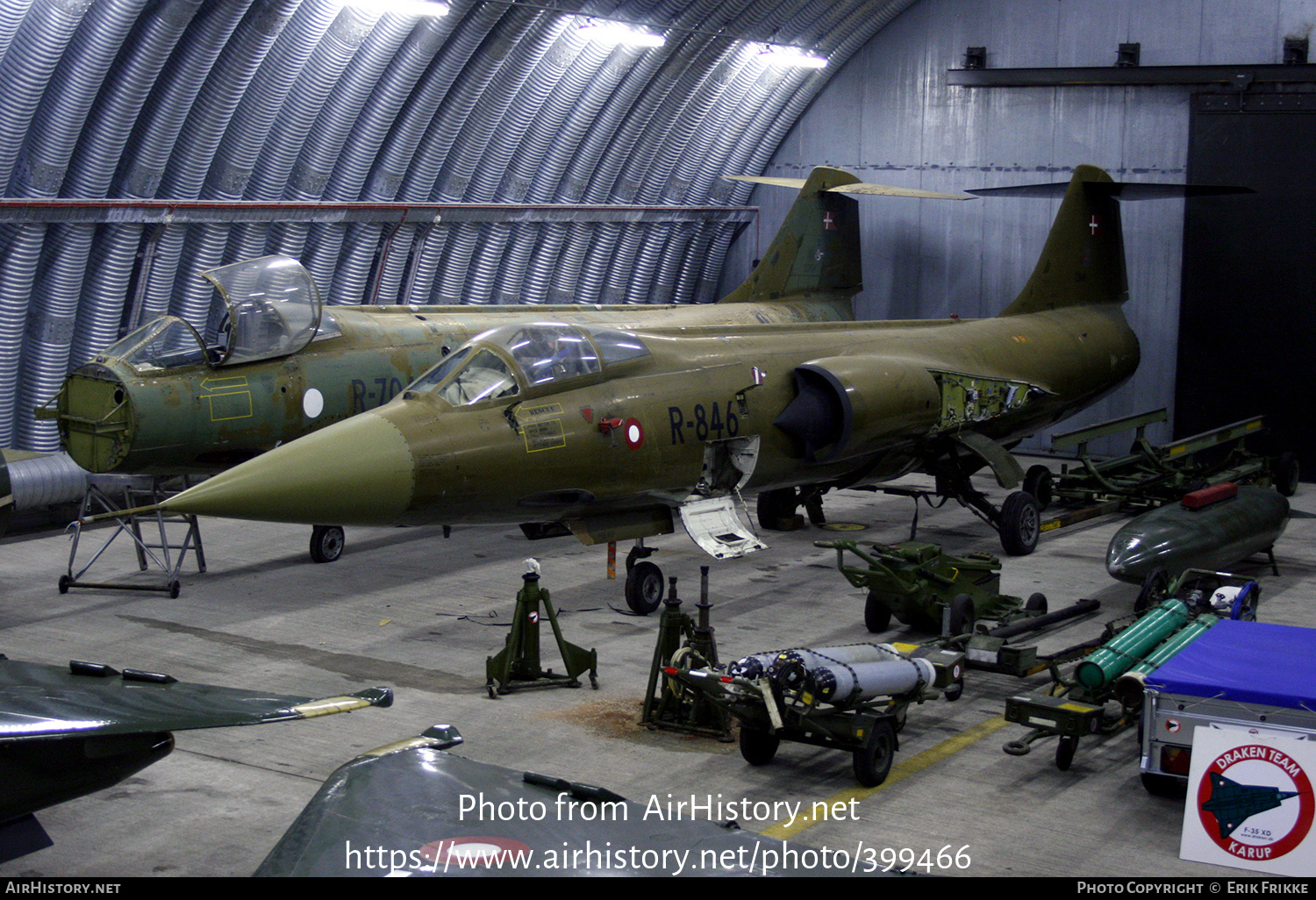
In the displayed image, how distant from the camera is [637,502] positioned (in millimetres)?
10562

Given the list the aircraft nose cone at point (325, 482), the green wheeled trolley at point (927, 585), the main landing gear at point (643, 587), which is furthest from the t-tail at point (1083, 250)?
the aircraft nose cone at point (325, 482)

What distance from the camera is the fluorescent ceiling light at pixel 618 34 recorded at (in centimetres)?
1705

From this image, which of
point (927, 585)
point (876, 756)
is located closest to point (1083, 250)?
point (927, 585)

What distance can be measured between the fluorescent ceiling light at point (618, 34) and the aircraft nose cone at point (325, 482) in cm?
942

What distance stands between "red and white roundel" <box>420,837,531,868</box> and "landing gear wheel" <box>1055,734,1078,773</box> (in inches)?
177

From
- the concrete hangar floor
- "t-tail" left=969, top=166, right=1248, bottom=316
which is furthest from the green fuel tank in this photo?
"t-tail" left=969, top=166, right=1248, bottom=316

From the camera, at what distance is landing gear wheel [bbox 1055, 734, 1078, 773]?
7.51m

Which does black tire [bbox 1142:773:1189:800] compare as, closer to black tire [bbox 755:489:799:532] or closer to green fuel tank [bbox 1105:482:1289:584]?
green fuel tank [bbox 1105:482:1289:584]

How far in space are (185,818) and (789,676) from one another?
10.9 ft

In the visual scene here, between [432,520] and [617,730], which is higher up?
[432,520]

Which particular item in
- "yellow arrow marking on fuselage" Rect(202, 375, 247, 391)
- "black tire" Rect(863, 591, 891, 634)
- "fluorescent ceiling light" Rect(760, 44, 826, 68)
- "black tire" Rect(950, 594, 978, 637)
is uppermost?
"fluorescent ceiling light" Rect(760, 44, 826, 68)

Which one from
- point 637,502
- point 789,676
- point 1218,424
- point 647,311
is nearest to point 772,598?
point 637,502

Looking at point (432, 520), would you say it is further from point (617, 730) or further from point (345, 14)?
point (345, 14)

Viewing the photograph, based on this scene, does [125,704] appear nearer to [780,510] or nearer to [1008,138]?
[780,510]
